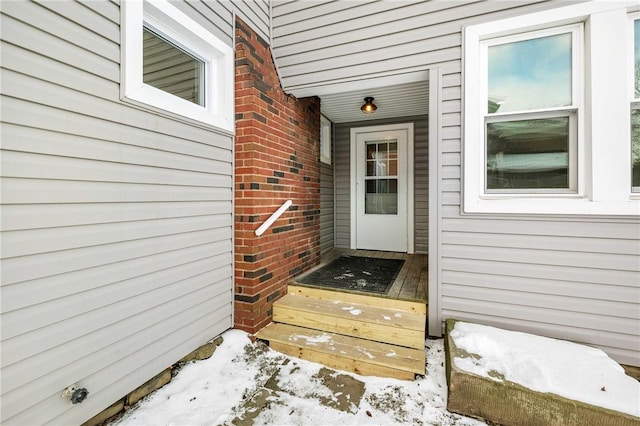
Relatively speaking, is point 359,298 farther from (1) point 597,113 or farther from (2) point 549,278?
(1) point 597,113

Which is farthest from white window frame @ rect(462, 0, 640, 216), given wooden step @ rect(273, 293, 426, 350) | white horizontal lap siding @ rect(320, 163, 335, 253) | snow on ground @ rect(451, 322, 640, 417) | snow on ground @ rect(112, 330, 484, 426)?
white horizontal lap siding @ rect(320, 163, 335, 253)

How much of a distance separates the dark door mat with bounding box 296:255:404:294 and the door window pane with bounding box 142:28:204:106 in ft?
6.72

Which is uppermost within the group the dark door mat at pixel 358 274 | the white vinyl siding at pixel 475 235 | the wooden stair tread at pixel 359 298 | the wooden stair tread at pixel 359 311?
the white vinyl siding at pixel 475 235

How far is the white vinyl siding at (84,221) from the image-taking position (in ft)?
4.07

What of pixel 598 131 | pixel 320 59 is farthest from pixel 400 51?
pixel 598 131

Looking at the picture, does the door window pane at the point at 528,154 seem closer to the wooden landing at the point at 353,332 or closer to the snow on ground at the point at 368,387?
the snow on ground at the point at 368,387

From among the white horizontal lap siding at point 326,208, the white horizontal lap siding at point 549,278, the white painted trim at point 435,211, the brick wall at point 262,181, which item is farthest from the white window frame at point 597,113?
the white horizontal lap siding at point 326,208

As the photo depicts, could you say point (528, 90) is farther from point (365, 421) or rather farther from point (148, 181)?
point (148, 181)

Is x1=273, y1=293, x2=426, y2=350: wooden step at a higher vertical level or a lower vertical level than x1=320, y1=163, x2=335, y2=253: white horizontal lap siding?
lower

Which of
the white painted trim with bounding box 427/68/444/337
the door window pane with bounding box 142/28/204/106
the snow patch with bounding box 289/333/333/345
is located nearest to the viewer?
the door window pane with bounding box 142/28/204/106

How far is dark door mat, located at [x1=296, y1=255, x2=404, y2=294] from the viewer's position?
2842 millimetres

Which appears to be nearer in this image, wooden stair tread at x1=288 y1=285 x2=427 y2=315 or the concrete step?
the concrete step

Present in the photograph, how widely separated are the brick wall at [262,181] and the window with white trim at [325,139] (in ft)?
4.05

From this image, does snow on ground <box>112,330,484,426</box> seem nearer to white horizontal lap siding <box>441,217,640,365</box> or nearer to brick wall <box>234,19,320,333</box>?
brick wall <box>234,19,320,333</box>
